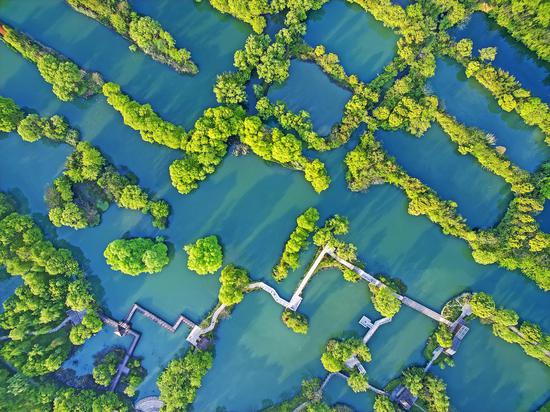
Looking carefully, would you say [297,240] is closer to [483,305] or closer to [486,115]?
[483,305]

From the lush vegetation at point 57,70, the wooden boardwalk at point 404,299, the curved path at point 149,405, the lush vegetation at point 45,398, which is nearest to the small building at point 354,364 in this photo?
the wooden boardwalk at point 404,299

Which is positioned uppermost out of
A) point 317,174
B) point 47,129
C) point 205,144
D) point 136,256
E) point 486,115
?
point 486,115

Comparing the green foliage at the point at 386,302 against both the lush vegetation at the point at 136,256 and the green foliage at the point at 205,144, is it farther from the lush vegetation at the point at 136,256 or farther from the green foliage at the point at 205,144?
the lush vegetation at the point at 136,256

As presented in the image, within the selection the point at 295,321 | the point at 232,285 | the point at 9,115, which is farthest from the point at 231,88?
the point at 295,321

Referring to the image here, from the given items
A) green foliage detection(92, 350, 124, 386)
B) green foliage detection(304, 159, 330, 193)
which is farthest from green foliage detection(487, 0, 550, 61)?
green foliage detection(92, 350, 124, 386)

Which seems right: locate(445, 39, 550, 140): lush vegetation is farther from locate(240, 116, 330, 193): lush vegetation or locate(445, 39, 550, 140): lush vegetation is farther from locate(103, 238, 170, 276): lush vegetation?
locate(103, 238, 170, 276): lush vegetation

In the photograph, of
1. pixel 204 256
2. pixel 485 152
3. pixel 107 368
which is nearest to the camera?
pixel 204 256
